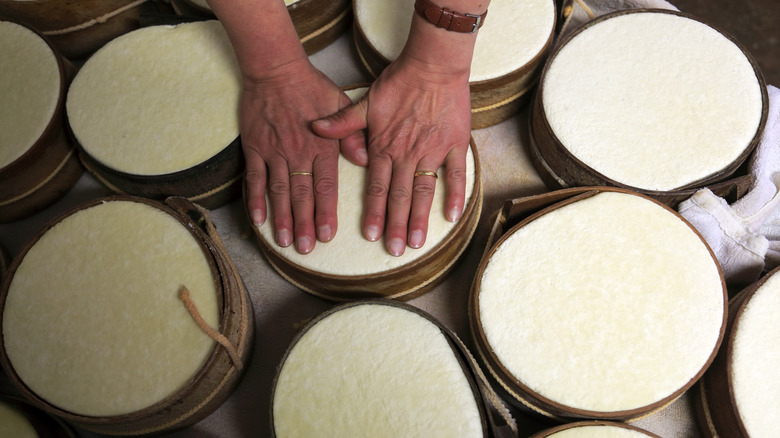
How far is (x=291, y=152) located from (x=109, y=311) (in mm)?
569

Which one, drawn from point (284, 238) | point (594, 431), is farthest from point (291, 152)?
point (594, 431)

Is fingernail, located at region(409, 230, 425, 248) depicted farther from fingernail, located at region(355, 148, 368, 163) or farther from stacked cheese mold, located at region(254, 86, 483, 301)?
fingernail, located at region(355, 148, 368, 163)

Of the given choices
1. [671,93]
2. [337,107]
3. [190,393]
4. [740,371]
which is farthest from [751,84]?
[190,393]

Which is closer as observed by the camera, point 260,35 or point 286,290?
point 260,35

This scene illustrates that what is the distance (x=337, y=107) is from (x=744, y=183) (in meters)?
1.08

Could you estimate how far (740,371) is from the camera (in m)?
1.22

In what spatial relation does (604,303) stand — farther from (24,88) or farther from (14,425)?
(24,88)

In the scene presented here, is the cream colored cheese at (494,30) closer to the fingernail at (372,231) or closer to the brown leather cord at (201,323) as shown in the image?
the fingernail at (372,231)

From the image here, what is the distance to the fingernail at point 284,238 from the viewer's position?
1.37 metres

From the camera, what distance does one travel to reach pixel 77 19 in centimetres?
181

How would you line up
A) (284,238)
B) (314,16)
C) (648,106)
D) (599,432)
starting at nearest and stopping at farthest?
1. (599,432)
2. (284,238)
3. (648,106)
4. (314,16)

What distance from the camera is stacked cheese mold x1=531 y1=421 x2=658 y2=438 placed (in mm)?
1156

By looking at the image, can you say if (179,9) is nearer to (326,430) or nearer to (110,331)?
(110,331)

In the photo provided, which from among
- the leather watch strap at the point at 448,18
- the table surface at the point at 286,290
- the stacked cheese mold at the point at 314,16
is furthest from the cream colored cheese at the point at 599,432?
the stacked cheese mold at the point at 314,16
